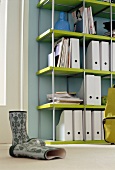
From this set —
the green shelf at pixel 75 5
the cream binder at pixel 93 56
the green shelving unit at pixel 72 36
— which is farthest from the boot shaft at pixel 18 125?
the green shelf at pixel 75 5

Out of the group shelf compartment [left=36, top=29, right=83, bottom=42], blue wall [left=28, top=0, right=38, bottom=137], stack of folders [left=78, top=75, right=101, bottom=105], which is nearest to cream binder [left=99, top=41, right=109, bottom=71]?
stack of folders [left=78, top=75, right=101, bottom=105]

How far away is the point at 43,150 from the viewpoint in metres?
1.60

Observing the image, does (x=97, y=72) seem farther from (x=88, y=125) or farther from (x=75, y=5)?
(x=75, y=5)

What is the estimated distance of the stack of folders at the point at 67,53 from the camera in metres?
3.54

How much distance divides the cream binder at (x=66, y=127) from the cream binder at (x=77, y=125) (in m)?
0.04

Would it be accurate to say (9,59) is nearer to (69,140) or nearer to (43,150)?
(69,140)

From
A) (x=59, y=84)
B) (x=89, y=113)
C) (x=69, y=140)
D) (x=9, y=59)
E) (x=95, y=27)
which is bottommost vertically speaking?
(x=69, y=140)

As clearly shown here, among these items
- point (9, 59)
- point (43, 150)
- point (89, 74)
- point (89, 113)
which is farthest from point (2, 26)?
point (43, 150)

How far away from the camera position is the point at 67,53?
3576 mm

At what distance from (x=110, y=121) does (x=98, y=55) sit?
89 cm

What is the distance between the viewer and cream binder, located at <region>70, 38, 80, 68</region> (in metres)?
3.57

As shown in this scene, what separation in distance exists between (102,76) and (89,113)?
1.73ft

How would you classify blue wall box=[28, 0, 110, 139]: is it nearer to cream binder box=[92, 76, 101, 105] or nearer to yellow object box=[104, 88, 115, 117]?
cream binder box=[92, 76, 101, 105]

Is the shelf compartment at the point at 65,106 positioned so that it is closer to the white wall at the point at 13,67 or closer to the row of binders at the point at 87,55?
the white wall at the point at 13,67
